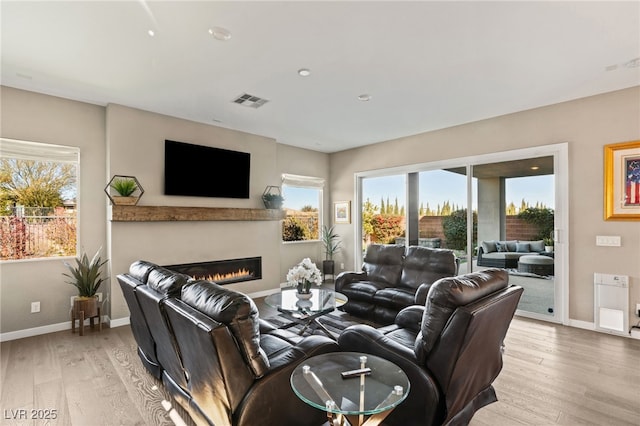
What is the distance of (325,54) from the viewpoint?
303 cm

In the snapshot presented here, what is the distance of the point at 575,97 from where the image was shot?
163 inches

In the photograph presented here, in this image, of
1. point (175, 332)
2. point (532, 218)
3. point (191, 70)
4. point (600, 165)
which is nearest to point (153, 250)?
point (191, 70)

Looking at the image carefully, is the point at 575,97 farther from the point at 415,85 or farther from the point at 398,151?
the point at 398,151

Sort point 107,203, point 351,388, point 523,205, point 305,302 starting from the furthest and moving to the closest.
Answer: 1. point 523,205
2. point 107,203
3. point 305,302
4. point 351,388

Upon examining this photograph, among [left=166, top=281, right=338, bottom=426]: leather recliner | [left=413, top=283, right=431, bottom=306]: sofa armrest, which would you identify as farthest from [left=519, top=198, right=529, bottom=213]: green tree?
[left=166, top=281, right=338, bottom=426]: leather recliner

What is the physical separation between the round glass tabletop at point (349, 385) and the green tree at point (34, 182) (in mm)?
4279

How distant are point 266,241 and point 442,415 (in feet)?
14.8

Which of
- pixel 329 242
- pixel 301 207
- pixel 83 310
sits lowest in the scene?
pixel 83 310

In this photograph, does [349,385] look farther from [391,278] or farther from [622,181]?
[622,181]

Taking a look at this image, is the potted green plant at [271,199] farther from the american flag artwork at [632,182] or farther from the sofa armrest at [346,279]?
the american flag artwork at [632,182]

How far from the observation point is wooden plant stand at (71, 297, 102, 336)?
152 inches

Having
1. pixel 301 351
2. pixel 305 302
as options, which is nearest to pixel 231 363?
pixel 301 351

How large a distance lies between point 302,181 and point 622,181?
17.0ft

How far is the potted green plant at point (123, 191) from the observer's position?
4.22 metres
